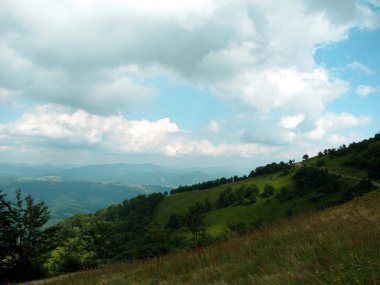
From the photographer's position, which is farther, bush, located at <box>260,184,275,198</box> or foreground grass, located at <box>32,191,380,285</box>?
bush, located at <box>260,184,275,198</box>

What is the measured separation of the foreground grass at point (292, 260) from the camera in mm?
6066

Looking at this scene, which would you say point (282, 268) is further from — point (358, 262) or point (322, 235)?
point (322, 235)

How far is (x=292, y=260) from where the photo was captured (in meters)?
7.28

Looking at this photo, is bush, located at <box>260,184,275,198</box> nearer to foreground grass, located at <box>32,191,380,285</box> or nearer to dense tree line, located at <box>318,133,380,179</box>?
dense tree line, located at <box>318,133,380,179</box>

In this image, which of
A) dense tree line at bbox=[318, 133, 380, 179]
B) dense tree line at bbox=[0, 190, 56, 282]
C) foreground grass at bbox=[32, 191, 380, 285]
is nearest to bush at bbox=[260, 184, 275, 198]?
dense tree line at bbox=[318, 133, 380, 179]

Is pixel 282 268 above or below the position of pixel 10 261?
above

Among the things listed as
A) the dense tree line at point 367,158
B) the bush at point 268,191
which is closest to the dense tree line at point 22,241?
the dense tree line at point 367,158

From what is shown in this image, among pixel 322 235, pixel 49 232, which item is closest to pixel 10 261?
pixel 49 232

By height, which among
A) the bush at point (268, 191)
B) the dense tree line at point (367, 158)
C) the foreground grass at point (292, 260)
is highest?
the dense tree line at point (367, 158)

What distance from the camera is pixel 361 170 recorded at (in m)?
173

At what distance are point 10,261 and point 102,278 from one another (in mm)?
24384

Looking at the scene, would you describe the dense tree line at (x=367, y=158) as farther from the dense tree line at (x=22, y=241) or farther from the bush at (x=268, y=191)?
the dense tree line at (x=22, y=241)

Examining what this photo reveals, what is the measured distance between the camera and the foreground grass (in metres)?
6.07

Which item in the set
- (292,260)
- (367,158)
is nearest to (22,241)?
(292,260)
